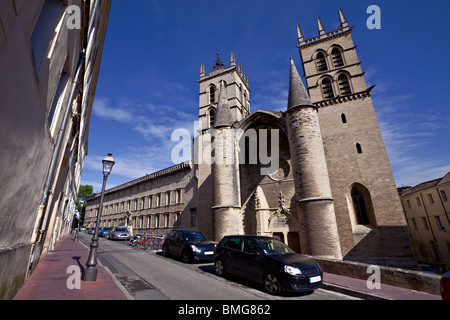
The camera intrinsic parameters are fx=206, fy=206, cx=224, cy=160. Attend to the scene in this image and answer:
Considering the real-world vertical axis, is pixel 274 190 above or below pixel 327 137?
below

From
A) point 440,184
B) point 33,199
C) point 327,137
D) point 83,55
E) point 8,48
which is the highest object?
point 327,137

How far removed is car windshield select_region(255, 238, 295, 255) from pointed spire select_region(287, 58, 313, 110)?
12.2 meters

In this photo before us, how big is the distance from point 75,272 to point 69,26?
700 centimetres

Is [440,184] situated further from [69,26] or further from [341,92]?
[69,26]

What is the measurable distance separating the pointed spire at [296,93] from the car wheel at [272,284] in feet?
44.2

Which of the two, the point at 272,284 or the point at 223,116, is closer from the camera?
the point at 272,284

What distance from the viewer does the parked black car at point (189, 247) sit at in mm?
9195

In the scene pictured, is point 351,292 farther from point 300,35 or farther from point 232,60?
point 232,60

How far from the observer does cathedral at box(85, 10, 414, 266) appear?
1382 centimetres

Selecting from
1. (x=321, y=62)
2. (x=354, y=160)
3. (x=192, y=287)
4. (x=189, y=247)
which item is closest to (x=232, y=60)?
(x=321, y=62)

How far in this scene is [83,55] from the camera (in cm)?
681

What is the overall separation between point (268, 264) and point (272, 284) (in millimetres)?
461

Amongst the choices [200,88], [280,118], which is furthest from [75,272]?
[200,88]

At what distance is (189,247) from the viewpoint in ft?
→ 30.8
